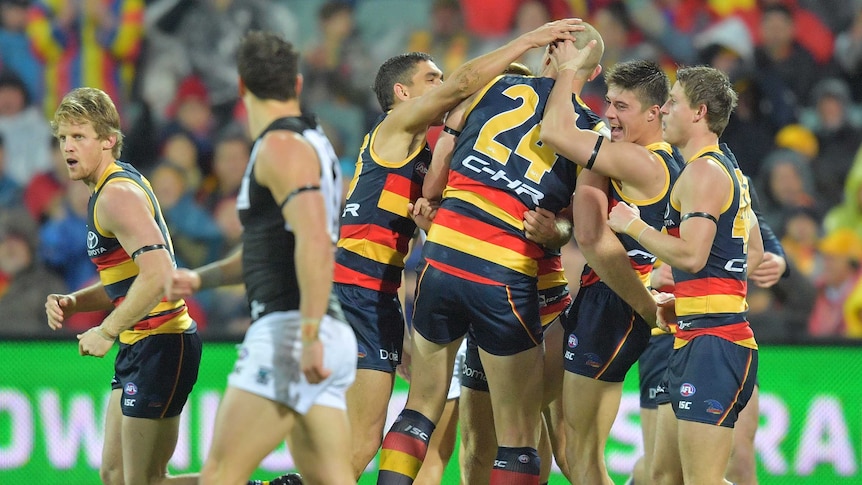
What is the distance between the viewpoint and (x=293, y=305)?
4.66m

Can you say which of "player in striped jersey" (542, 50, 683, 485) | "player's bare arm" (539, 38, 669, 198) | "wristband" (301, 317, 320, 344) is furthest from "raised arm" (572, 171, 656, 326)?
"wristband" (301, 317, 320, 344)

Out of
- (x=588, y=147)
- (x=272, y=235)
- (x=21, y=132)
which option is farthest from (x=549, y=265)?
(x=21, y=132)

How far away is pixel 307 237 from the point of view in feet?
14.5

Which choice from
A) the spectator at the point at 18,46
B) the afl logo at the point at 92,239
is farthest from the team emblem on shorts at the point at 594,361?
the spectator at the point at 18,46

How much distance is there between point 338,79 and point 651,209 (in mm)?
7122

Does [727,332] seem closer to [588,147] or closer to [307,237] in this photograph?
[588,147]

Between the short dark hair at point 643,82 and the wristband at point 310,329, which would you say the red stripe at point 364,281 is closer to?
the short dark hair at point 643,82

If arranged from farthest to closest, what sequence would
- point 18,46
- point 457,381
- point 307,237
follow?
A: point 18,46 < point 457,381 < point 307,237

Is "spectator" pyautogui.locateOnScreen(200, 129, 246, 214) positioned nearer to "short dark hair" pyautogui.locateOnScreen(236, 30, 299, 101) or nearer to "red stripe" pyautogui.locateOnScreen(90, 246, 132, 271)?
"red stripe" pyautogui.locateOnScreen(90, 246, 132, 271)

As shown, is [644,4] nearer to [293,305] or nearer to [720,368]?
[720,368]

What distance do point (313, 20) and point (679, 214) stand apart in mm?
7958

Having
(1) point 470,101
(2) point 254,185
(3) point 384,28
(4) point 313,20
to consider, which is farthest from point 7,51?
(2) point 254,185

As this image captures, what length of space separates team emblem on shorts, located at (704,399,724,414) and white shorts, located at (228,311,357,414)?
6.32 ft

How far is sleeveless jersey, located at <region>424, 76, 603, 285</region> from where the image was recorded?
5.89 m
